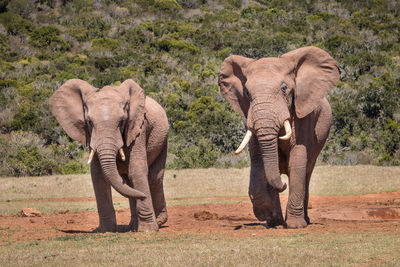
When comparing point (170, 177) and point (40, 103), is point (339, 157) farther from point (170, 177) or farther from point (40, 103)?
point (40, 103)

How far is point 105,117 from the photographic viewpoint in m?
10.5

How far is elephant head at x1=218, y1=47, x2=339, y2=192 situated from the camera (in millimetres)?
10070

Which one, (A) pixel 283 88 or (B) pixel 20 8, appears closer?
(A) pixel 283 88

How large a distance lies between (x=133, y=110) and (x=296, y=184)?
2.86 meters

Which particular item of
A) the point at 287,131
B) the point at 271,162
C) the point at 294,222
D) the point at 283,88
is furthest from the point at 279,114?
the point at 294,222

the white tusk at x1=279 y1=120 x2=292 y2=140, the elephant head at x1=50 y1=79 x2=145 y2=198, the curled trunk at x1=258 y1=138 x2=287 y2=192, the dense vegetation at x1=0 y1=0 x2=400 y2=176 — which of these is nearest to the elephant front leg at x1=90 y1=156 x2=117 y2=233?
the elephant head at x1=50 y1=79 x2=145 y2=198

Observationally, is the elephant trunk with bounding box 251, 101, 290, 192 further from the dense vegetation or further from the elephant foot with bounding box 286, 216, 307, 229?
the dense vegetation

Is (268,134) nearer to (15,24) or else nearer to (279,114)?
(279,114)

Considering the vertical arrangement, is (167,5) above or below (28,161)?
below

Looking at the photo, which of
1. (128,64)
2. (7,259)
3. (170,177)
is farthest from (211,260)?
(128,64)

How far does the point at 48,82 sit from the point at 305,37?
23223mm

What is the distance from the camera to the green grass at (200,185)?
20027mm

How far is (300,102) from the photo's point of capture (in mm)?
10984

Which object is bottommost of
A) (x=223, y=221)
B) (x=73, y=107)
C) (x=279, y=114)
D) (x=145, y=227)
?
(x=223, y=221)
